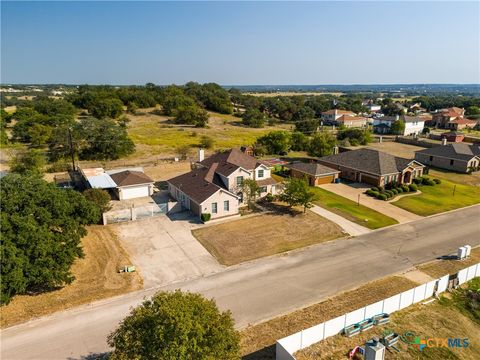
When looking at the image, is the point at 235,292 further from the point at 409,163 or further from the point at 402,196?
the point at 409,163

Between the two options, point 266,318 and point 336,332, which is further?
point 266,318

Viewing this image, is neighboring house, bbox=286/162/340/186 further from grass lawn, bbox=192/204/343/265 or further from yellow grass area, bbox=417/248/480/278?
yellow grass area, bbox=417/248/480/278

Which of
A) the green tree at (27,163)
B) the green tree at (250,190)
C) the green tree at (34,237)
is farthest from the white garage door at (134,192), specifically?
the green tree at (34,237)

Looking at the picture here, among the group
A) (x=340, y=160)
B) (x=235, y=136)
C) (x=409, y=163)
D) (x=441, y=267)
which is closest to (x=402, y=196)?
(x=409, y=163)

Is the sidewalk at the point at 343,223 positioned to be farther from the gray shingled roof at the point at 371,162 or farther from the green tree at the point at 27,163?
the green tree at the point at 27,163

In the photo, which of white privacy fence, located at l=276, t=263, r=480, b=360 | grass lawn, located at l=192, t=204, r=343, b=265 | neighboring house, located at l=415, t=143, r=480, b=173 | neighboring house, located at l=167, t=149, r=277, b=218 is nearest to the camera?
white privacy fence, located at l=276, t=263, r=480, b=360

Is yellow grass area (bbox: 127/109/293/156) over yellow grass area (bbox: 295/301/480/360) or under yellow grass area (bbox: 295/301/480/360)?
over

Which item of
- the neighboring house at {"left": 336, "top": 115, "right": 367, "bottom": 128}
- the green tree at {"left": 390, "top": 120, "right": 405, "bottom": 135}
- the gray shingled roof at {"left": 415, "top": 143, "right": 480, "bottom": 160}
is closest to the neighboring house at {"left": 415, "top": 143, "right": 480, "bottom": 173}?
the gray shingled roof at {"left": 415, "top": 143, "right": 480, "bottom": 160}
